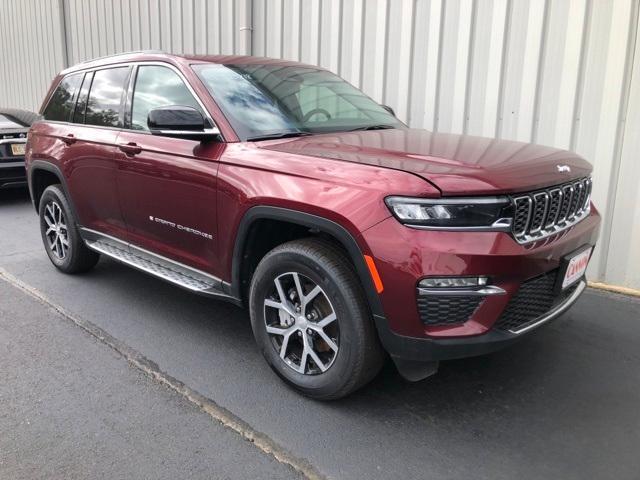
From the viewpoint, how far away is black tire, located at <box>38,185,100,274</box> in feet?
15.8

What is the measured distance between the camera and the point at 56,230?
511cm

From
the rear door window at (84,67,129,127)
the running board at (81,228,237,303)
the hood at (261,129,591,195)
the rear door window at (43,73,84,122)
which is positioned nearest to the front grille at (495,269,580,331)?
the hood at (261,129,591,195)

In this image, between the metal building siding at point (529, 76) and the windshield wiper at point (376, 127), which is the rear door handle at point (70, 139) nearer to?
the windshield wiper at point (376, 127)

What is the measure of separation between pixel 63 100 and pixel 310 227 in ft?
11.0

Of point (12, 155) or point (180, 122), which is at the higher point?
point (180, 122)

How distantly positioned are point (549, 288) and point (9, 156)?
7.96 metres

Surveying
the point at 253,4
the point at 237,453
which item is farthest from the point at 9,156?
the point at 237,453

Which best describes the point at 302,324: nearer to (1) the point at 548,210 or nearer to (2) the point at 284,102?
(1) the point at 548,210

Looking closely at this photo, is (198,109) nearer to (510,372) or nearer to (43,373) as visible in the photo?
(43,373)

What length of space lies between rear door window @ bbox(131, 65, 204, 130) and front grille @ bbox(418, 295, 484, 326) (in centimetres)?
202

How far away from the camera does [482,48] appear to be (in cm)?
527

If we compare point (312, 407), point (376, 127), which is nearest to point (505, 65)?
point (376, 127)

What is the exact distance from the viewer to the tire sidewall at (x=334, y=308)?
2.70 meters

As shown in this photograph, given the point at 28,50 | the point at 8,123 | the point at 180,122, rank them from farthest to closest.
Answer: the point at 28,50
the point at 8,123
the point at 180,122
